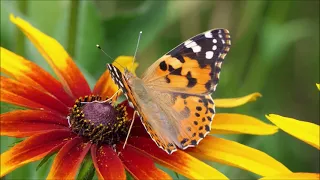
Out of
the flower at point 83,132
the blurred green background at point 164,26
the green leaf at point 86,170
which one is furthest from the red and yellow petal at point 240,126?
the blurred green background at point 164,26

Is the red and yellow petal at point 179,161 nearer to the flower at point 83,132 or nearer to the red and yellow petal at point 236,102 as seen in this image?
the flower at point 83,132

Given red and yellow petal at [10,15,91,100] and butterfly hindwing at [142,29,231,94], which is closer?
butterfly hindwing at [142,29,231,94]

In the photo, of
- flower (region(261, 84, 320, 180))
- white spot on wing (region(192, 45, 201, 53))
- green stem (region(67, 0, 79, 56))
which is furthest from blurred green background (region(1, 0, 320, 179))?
flower (region(261, 84, 320, 180))

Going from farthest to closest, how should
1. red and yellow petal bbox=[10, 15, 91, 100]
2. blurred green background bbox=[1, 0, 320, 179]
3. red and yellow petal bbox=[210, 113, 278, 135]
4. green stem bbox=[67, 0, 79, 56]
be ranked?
1. blurred green background bbox=[1, 0, 320, 179]
2. green stem bbox=[67, 0, 79, 56]
3. red and yellow petal bbox=[10, 15, 91, 100]
4. red and yellow petal bbox=[210, 113, 278, 135]

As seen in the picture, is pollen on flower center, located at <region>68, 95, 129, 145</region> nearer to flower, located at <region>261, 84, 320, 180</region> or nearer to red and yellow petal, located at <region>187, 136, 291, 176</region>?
red and yellow petal, located at <region>187, 136, 291, 176</region>

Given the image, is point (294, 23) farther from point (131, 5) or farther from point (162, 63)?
point (162, 63)

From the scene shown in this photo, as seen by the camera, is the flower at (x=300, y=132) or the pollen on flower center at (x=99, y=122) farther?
the pollen on flower center at (x=99, y=122)
